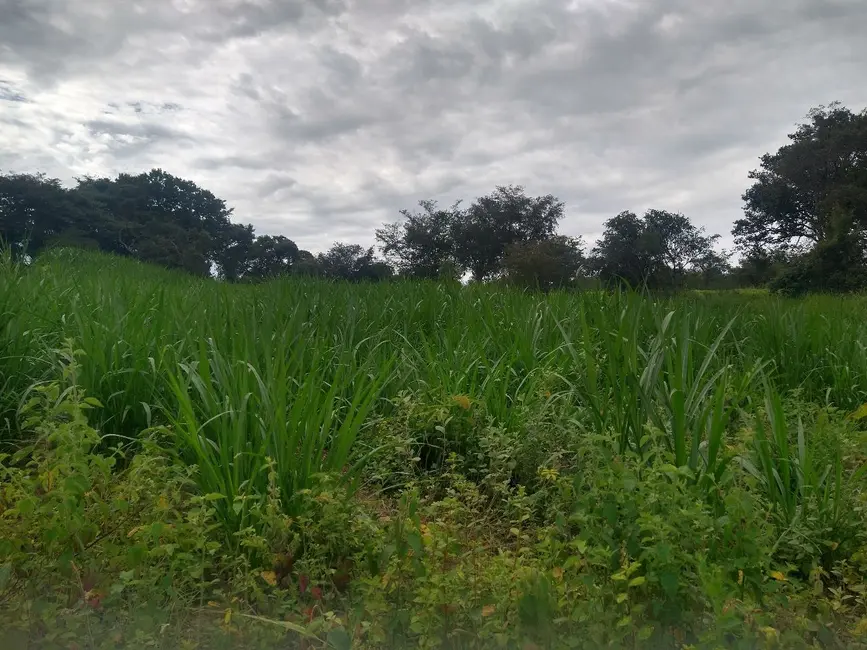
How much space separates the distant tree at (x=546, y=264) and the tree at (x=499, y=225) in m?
1.23

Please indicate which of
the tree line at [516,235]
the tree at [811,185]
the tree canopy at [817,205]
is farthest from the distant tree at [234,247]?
the tree at [811,185]

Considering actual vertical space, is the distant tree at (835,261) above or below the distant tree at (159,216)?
below

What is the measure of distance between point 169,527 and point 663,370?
237 cm

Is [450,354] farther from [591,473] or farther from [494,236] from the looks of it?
[494,236]

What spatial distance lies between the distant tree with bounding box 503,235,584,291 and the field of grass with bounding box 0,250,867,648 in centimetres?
306

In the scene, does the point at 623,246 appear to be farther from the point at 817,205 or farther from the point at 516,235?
the point at 817,205

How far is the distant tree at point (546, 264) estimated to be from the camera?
6.61 m

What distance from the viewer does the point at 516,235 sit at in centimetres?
2036

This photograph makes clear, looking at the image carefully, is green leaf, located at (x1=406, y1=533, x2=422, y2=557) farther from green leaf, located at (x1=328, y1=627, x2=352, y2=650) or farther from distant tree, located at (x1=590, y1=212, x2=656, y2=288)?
distant tree, located at (x1=590, y1=212, x2=656, y2=288)

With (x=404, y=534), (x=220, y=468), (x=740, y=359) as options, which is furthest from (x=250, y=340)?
(x=740, y=359)

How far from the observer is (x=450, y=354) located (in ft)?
12.8

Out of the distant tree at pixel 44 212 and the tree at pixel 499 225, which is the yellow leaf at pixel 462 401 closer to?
the distant tree at pixel 44 212

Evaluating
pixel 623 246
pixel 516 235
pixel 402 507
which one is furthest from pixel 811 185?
pixel 402 507

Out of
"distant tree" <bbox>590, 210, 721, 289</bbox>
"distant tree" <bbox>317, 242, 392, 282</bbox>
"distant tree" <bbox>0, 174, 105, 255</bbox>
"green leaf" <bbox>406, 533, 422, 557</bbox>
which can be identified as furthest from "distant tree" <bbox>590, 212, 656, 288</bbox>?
"distant tree" <bbox>0, 174, 105, 255</bbox>
